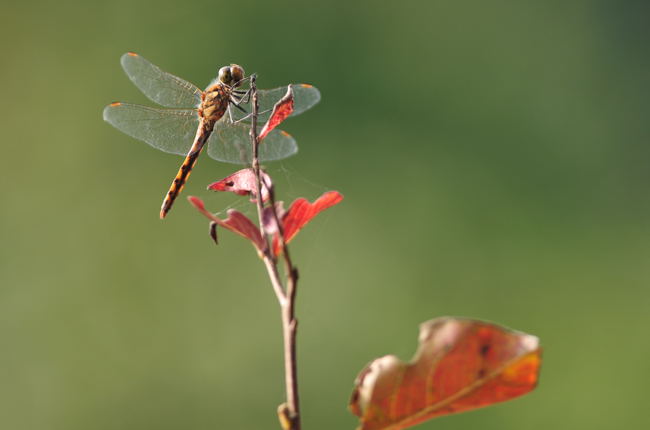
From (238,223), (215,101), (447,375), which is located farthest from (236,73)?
A: (447,375)

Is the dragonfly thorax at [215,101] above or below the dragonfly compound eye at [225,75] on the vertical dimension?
below

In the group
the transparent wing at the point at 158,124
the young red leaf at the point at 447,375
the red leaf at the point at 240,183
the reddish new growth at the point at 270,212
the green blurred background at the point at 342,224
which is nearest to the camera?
the young red leaf at the point at 447,375

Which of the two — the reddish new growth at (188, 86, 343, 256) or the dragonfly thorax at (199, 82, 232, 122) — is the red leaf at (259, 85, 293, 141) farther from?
the dragonfly thorax at (199, 82, 232, 122)

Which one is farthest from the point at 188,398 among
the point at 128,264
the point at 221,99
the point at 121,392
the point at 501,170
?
the point at 221,99

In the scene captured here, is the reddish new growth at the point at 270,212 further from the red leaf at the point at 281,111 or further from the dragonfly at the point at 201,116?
the dragonfly at the point at 201,116

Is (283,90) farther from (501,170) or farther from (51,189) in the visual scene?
(51,189)

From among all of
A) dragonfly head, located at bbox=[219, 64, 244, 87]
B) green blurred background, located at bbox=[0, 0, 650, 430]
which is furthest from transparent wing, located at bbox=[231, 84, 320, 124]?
green blurred background, located at bbox=[0, 0, 650, 430]

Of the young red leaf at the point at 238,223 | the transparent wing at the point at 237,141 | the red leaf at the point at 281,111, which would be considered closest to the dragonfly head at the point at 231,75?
the transparent wing at the point at 237,141
